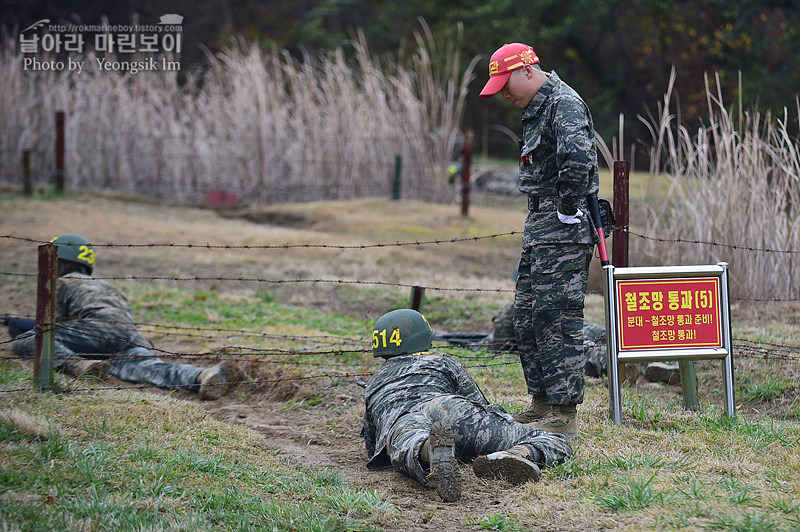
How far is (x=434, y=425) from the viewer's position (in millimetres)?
3734

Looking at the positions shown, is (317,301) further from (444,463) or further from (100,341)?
(444,463)

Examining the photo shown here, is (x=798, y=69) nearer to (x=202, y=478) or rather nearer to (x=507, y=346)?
(x=507, y=346)

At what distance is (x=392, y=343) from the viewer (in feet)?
15.5

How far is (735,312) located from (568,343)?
4.12 m

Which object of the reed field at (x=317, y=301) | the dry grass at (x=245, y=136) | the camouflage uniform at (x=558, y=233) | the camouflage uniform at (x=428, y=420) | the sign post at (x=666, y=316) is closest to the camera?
the reed field at (x=317, y=301)

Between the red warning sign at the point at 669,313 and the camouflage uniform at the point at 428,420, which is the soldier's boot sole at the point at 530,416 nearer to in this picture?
the camouflage uniform at the point at 428,420

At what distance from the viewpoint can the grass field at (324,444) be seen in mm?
3518

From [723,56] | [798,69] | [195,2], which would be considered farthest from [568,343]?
[195,2]

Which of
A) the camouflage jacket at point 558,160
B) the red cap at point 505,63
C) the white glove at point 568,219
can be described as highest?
the red cap at point 505,63

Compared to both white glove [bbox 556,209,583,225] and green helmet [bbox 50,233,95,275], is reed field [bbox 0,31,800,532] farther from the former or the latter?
white glove [bbox 556,209,583,225]

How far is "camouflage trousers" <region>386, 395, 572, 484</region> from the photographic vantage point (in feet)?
13.5

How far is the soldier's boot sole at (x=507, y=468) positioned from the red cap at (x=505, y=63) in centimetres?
186

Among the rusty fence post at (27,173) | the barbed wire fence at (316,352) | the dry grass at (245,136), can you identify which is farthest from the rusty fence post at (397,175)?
the barbed wire fence at (316,352)

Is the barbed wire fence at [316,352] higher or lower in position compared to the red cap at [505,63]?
lower
